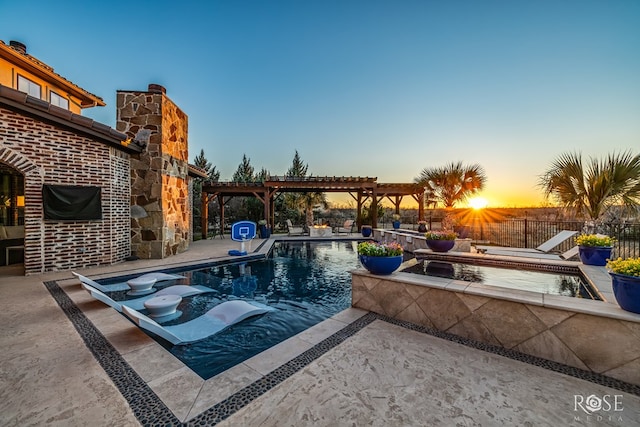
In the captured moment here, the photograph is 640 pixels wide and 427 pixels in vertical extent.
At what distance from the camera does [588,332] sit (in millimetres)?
2373

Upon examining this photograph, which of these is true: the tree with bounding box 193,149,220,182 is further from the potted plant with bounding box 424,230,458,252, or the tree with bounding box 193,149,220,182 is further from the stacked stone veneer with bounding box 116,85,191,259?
the potted plant with bounding box 424,230,458,252

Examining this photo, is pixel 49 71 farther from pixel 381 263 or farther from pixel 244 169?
pixel 244 169

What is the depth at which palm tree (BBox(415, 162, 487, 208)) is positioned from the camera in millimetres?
12266

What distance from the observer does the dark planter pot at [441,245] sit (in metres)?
6.73

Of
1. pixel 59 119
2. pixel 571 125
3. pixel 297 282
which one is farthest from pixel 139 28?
pixel 571 125

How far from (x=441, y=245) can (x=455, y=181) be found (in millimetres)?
6885

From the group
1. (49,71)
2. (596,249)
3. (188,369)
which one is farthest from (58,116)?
(596,249)

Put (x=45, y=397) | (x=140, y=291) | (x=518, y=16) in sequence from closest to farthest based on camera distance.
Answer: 1. (x=45, y=397)
2. (x=140, y=291)
3. (x=518, y=16)

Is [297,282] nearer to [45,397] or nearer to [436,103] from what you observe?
[45,397]

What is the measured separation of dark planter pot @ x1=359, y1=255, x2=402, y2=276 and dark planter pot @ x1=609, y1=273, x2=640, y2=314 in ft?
7.03

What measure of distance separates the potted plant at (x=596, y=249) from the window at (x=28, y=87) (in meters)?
16.0

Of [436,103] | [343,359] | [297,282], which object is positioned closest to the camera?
[343,359]

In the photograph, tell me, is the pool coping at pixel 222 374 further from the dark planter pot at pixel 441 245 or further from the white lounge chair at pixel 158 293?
the dark planter pot at pixel 441 245

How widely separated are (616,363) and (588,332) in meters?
0.26
